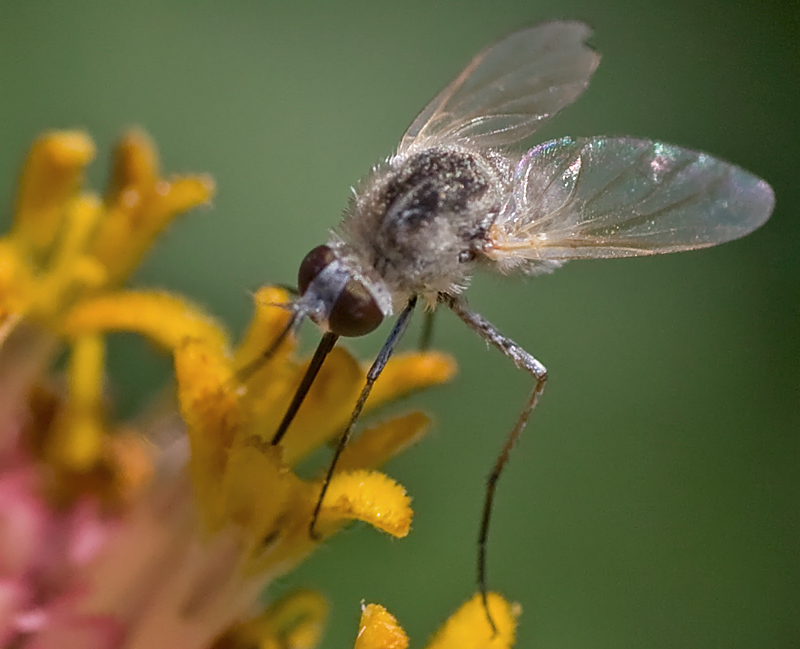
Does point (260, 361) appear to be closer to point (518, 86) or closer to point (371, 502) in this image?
point (371, 502)

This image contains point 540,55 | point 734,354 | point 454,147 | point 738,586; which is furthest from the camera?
point 734,354

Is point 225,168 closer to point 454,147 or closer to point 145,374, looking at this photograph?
point 145,374

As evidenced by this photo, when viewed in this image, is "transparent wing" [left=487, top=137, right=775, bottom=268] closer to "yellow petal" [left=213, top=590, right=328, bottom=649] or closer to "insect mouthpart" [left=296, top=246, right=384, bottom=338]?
"insect mouthpart" [left=296, top=246, right=384, bottom=338]

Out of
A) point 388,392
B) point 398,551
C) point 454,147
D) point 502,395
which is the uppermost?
point 454,147

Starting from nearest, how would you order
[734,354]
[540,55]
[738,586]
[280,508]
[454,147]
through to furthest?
[280,508], [454,147], [540,55], [738,586], [734,354]

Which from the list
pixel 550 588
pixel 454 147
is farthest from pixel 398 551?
pixel 454 147

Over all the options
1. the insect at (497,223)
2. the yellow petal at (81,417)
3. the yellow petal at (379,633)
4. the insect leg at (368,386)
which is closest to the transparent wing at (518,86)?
the insect at (497,223)
